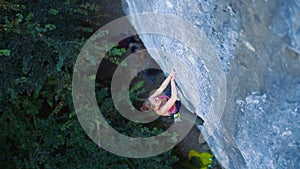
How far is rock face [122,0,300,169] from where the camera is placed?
0.93 m

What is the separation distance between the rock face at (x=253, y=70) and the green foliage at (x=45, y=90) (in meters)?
0.62

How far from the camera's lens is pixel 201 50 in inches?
53.7

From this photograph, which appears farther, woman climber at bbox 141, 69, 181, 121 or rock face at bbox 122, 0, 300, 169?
woman climber at bbox 141, 69, 181, 121

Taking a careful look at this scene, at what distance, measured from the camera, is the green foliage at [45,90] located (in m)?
1.95

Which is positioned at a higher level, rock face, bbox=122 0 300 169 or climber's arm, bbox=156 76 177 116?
rock face, bbox=122 0 300 169

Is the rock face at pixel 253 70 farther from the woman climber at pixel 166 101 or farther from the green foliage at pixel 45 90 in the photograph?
the green foliage at pixel 45 90

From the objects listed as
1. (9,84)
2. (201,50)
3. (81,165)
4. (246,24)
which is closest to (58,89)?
(9,84)

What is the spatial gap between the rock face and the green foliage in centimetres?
62

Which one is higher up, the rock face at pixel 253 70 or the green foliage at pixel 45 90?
the rock face at pixel 253 70

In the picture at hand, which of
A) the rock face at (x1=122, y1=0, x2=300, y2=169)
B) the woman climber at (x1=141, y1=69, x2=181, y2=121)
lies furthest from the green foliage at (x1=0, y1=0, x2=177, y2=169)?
the rock face at (x1=122, y1=0, x2=300, y2=169)

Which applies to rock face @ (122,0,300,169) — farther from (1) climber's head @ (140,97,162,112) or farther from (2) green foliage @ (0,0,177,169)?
(2) green foliage @ (0,0,177,169)

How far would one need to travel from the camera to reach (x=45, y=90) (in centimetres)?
219

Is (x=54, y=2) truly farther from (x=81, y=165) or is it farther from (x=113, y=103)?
(x=81, y=165)

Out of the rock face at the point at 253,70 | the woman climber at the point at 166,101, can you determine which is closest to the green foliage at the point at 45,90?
the woman climber at the point at 166,101
